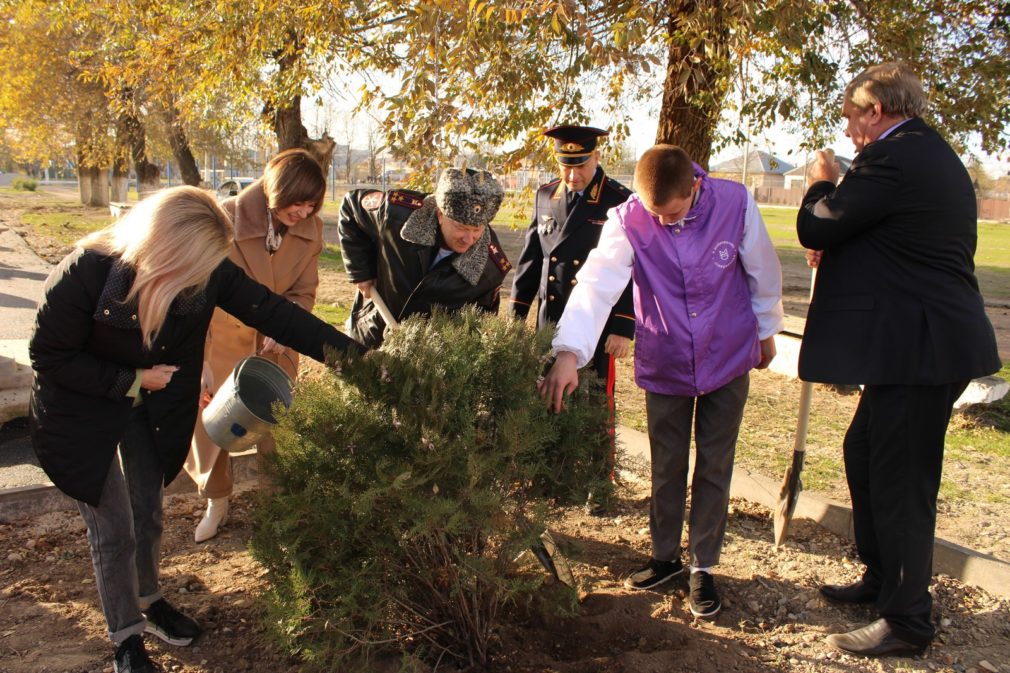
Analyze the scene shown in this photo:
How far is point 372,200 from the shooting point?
377cm

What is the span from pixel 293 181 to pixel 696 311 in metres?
1.80

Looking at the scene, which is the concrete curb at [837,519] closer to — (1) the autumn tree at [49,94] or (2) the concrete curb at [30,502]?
(2) the concrete curb at [30,502]

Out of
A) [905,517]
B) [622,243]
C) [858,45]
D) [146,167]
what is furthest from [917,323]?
[146,167]

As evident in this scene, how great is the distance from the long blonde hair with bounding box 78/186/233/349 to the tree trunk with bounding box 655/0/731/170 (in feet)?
12.2

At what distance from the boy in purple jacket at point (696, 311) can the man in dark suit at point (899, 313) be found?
0.83ft

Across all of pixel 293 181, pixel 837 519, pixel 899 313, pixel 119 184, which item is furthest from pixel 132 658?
pixel 119 184

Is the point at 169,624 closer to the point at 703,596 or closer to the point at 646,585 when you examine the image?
the point at 646,585

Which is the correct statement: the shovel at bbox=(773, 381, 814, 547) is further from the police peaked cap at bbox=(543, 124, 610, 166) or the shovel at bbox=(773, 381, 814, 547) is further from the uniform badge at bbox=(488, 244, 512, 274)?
the police peaked cap at bbox=(543, 124, 610, 166)

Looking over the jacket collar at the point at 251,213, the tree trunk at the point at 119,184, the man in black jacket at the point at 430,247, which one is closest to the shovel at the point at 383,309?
the man in black jacket at the point at 430,247

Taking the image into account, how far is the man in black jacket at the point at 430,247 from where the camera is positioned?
323 centimetres

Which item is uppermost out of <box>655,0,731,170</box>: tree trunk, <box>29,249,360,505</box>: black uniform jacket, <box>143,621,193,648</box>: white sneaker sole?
<box>655,0,731,170</box>: tree trunk

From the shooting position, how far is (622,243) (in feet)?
10.6

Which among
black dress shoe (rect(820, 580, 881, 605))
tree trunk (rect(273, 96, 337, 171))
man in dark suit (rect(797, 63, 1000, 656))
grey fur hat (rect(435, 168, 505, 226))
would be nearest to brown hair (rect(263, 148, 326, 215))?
grey fur hat (rect(435, 168, 505, 226))

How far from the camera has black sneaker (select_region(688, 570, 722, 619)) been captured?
10.5ft
